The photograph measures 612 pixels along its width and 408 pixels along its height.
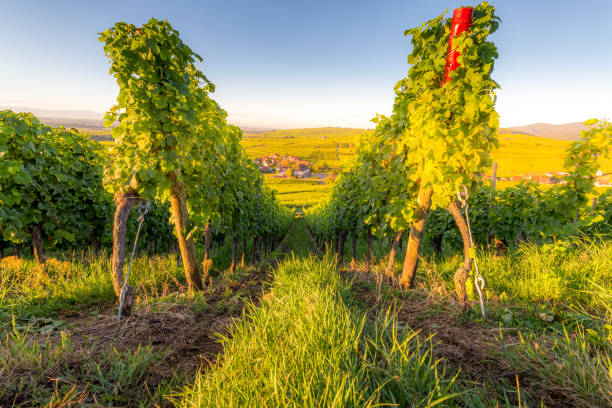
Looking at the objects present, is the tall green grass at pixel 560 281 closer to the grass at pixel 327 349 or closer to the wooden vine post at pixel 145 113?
the grass at pixel 327 349

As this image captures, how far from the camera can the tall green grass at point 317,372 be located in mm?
1432

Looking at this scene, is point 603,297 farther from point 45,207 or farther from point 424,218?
point 45,207

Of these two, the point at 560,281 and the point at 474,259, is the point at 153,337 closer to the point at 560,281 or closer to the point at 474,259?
the point at 474,259

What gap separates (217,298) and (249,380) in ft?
8.66

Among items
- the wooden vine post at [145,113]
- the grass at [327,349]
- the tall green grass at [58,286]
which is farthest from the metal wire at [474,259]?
the tall green grass at [58,286]

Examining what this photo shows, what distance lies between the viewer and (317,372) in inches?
63.7

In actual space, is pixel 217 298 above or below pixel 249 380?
below

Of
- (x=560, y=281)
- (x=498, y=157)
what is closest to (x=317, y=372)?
(x=560, y=281)

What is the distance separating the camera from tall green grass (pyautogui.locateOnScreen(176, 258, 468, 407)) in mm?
1432

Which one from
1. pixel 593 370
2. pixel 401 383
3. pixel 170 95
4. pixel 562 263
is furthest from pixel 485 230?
pixel 170 95

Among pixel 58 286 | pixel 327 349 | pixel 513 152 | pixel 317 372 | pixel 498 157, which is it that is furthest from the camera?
pixel 513 152

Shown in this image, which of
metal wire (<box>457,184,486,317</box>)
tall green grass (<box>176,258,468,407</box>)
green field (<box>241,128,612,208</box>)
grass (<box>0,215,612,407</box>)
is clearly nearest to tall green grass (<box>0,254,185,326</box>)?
grass (<box>0,215,612,407</box>)

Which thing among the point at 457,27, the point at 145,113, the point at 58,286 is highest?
the point at 457,27

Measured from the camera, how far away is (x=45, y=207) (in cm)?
473
